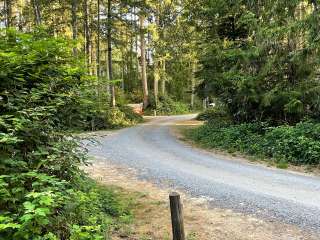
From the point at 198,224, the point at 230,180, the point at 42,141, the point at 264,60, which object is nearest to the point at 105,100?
the point at 42,141

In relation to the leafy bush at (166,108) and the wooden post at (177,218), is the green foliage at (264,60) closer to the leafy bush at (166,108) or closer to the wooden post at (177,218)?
the wooden post at (177,218)

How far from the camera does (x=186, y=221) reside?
22.4 feet

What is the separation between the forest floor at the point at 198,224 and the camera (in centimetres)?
608

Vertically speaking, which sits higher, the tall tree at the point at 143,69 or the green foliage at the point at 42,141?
the tall tree at the point at 143,69

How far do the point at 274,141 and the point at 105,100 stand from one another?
9.11 metres

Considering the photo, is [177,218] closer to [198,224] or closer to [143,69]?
[198,224]

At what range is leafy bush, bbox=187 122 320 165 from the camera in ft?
40.7

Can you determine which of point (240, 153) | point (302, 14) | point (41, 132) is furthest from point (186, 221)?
point (302, 14)

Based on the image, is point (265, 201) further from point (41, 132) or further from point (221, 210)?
point (41, 132)

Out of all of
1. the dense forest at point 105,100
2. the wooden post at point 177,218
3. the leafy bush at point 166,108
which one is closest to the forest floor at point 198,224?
the dense forest at point 105,100

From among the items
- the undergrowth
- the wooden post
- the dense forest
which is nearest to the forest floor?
the dense forest

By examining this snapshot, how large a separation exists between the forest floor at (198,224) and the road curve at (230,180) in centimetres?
33

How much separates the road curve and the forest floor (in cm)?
33

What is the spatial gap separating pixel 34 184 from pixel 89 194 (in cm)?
161
